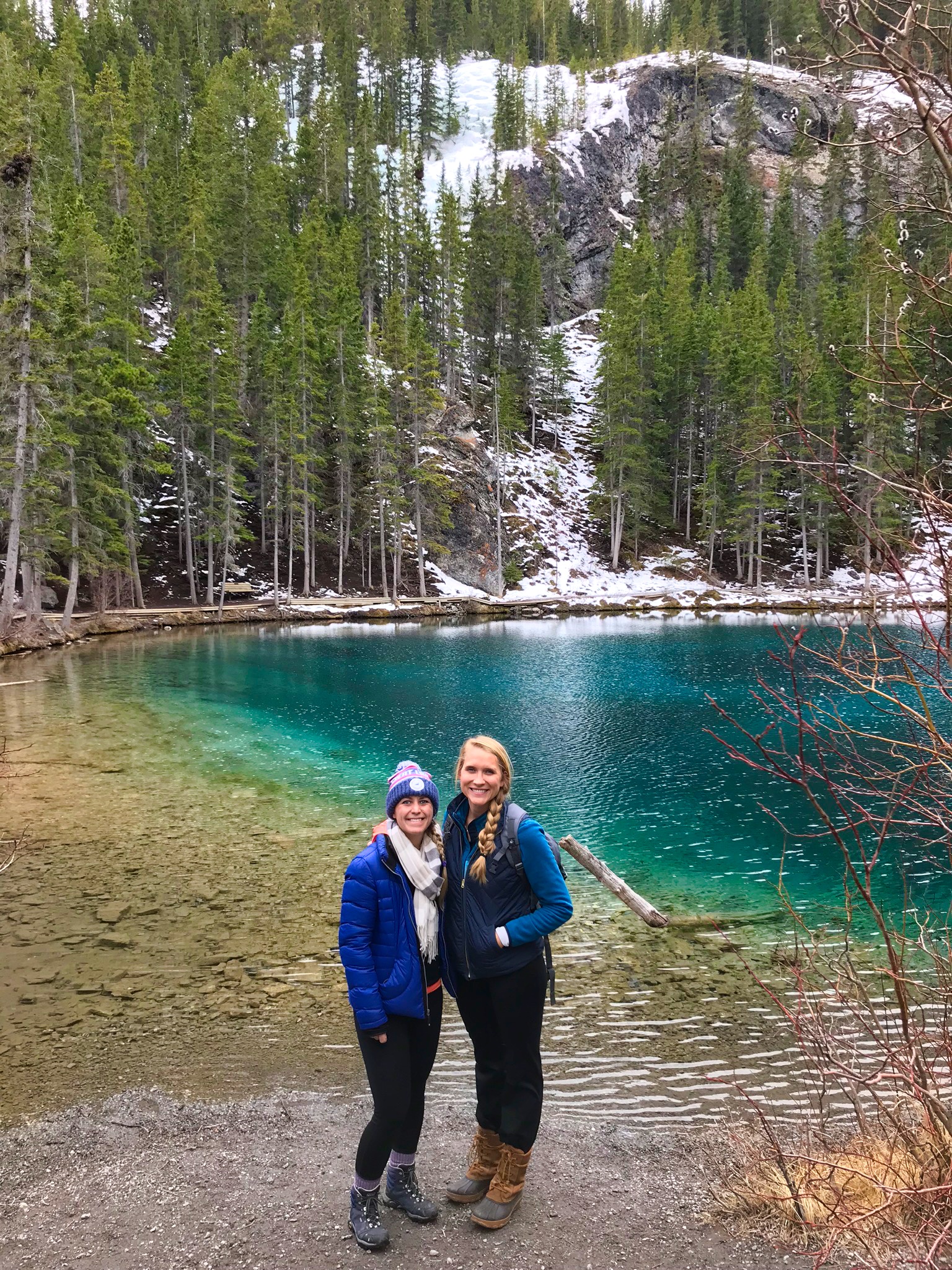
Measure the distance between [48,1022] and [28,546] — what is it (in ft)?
80.1

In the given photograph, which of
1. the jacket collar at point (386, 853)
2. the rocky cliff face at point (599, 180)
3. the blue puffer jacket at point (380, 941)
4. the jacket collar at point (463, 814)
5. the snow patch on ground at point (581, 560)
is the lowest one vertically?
the blue puffer jacket at point (380, 941)

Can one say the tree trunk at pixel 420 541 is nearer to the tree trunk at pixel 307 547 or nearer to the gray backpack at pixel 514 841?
the tree trunk at pixel 307 547

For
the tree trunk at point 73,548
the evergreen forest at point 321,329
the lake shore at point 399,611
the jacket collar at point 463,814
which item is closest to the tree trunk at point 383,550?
the evergreen forest at point 321,329

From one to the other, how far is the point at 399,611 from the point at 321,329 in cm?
2028

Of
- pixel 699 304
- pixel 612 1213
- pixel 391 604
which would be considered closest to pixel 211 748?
pixel 612 1213

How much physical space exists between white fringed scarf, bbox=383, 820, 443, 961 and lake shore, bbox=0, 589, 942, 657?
91.4ft

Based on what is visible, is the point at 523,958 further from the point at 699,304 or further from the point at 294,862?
the point at 699,304

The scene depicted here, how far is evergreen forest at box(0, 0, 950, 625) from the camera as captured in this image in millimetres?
29594

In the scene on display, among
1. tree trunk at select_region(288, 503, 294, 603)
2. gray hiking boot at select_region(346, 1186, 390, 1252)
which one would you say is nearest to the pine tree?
tree trunk at select_region(288, 503, 294, 603)

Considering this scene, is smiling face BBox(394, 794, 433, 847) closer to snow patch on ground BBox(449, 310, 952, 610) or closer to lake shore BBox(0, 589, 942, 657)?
lake shore BBox(0, 589, 942, 657)

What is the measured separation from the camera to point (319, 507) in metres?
47.5

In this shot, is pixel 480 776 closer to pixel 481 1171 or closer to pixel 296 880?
pixel 481 1171

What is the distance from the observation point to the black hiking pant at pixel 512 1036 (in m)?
3.66

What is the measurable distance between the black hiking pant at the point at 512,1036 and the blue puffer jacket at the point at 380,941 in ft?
1.06
